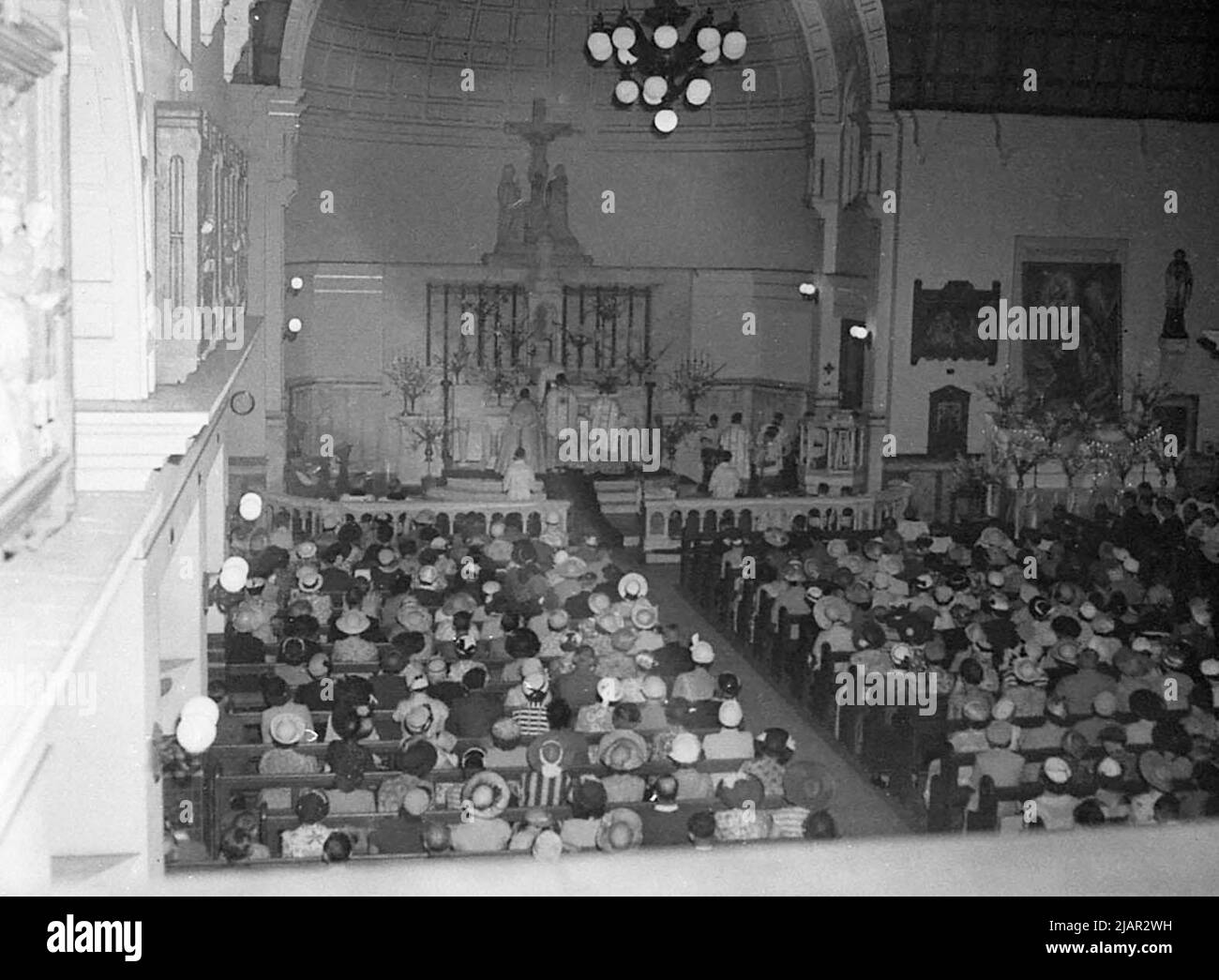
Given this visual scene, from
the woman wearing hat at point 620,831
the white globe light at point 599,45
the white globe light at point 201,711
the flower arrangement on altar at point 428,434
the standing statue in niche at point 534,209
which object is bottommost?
the woman wearing hat at point 620,831

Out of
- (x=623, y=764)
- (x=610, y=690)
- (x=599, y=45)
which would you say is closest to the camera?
(x=623, y=764)

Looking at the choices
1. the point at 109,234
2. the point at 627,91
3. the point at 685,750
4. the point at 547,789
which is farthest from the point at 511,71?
the point at 109,234

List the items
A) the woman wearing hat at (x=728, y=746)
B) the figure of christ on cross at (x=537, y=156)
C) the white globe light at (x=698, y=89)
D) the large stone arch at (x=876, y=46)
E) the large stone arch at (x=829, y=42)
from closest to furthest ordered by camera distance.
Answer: the woman wearing hat at (x=728, y=746) < the white globe light at (x=698, y=89) < the large stone arch at (x=829, y=42) < the large stone arch at (x=876, y=46) < the figure of christ on cross at (x=537, y=156)

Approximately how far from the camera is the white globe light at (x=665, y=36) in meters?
16.3

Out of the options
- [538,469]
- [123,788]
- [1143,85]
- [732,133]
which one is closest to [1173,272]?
[1143,85]

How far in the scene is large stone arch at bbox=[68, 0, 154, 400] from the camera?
325 inches

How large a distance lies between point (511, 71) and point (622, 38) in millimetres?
7507

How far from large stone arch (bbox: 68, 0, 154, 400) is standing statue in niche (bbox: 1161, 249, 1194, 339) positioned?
1781 cm

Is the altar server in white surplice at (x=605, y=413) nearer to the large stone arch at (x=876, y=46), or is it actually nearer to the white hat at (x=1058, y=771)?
the large stone arch at (x=876, y=46)

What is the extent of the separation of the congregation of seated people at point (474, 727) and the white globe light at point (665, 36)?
5437 millimetres

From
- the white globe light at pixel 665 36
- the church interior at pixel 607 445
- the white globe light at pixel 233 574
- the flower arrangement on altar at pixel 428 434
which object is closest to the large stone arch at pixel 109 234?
the church interior at pixel 607 445

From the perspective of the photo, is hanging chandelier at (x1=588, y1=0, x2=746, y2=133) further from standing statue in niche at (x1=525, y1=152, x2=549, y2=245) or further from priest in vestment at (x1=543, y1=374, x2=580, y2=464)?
standing statue in niche at (x1=525, y1=152, x2=549, y2=245)

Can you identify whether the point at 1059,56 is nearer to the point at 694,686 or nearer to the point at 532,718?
the point at 694,686

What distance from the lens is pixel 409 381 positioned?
885 inches
